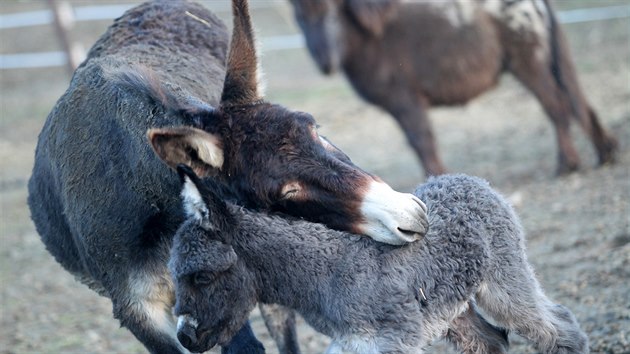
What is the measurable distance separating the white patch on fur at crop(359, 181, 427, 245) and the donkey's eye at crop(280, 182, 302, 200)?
0.87ft

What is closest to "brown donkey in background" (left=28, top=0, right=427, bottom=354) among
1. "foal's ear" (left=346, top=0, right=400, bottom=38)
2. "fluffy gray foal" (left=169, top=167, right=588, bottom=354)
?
"fluffy gray foal" (left=169, top=167, right=588, bottom=354)

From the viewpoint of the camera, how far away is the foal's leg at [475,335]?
407 cm

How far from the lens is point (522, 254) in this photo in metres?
4.02

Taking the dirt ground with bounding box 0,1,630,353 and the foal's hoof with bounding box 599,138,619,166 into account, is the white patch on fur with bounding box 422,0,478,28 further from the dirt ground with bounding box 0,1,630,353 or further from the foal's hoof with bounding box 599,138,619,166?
the foal's hoof with bounding box 599,138,619,166

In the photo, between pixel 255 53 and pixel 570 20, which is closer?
pixel 255 53

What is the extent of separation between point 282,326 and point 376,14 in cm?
522

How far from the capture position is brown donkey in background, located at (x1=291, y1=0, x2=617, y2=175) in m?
9.09

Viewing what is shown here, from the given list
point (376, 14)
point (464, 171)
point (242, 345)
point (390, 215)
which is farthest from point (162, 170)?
point (464, 171)

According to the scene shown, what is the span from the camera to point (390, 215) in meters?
3.39

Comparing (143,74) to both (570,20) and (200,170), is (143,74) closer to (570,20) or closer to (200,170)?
(200,170)

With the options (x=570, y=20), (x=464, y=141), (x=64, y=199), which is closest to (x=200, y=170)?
(x=64, y=199)

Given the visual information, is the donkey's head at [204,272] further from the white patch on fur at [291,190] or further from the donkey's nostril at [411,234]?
the donkey's nostril at [411,234]

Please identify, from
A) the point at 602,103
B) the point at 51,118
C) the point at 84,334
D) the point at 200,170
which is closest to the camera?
the point at 200,170

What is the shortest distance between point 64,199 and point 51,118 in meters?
0.57
